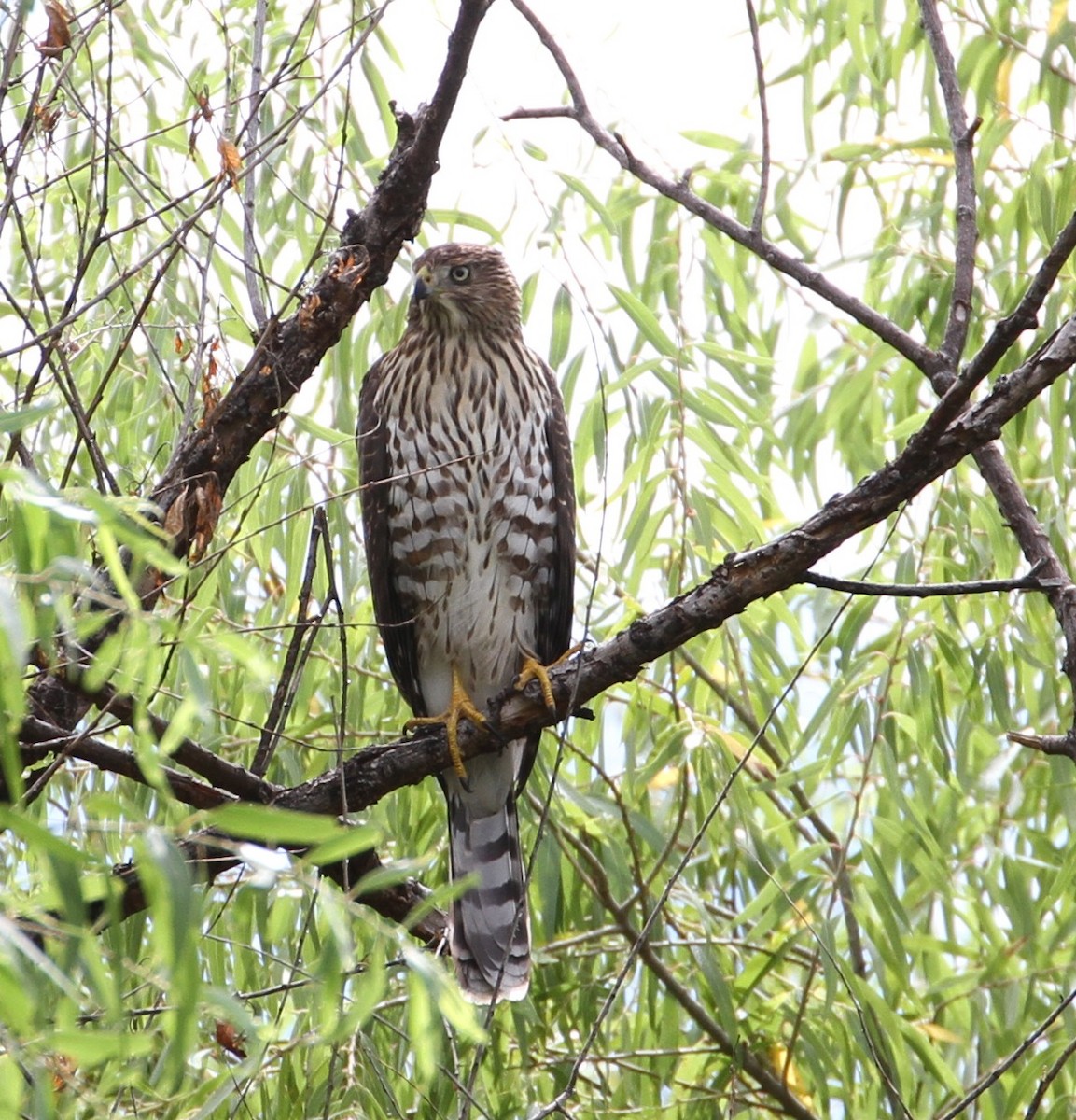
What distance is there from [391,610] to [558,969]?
0.98 m

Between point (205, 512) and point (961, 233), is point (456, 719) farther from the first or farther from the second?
point (961, 233)

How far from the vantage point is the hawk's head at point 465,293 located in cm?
393

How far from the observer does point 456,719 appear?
11.1ft

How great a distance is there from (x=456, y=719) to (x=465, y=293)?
4.03 feet

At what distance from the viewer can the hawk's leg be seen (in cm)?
314

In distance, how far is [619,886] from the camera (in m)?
3.58

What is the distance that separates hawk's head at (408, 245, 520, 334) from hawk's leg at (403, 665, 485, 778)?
99cm

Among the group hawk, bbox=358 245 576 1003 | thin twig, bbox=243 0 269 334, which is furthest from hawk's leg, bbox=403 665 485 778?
thin twig, bbox=243 0 269 334

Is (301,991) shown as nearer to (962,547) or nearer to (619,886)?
(619,886)

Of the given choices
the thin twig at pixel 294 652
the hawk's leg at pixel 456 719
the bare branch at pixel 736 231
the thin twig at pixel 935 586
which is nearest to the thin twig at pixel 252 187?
the thin twig at pixel 294 652

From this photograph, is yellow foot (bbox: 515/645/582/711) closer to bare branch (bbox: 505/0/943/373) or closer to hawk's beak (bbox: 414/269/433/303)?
bare branch (bbox: 505/0/943/373)

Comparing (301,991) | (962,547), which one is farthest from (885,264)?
(301,991)

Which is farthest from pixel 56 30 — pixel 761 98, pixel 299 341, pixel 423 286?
pixel 423 286

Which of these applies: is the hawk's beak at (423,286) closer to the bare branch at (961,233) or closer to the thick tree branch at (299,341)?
the thick tree branch at (299,341)
